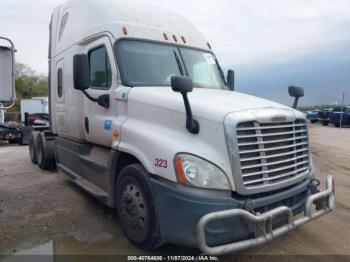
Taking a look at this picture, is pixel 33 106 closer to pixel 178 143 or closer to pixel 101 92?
pixel 101 92

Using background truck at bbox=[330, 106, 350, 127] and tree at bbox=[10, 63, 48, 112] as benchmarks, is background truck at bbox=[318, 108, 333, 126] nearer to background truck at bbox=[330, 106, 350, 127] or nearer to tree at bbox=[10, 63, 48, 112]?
background truck at bbox=[330, 106, 350, 127]

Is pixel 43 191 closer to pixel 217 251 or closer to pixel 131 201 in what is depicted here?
pixel 131 201

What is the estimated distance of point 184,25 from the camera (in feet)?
19.6

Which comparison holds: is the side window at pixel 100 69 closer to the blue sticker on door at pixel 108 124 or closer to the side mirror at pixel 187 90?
the blue sticker on door at pixel 108 124

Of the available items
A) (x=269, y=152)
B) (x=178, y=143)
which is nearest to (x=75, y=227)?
(x=178, y=143)

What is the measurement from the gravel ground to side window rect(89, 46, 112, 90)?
1976mm

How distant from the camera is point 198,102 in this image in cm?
384

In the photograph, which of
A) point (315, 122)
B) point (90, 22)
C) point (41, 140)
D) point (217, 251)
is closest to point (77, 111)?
point (90, 22)

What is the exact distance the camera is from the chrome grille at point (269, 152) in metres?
3.53

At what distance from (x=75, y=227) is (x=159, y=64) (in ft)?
8.41

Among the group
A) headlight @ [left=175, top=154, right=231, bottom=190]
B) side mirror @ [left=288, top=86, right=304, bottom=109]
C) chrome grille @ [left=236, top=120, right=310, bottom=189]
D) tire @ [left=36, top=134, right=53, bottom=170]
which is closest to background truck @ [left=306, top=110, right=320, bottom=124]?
tire @ [left=36, top=134, right=53, bottom=170]

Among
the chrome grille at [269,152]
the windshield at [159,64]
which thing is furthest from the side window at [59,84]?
the chrome grille at [269,152]

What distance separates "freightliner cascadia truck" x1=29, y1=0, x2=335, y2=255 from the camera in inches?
135

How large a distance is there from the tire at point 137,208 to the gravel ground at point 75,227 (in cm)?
24
